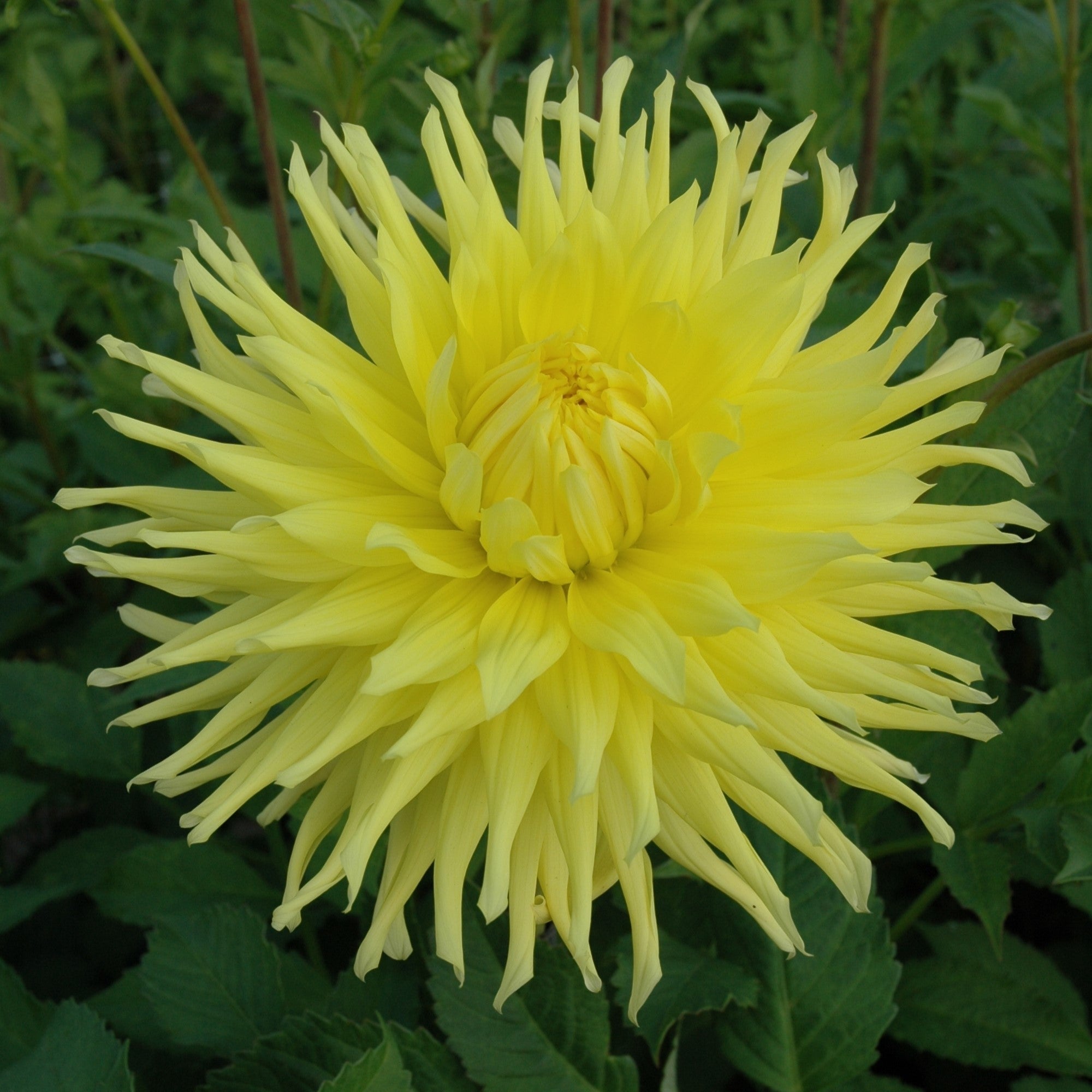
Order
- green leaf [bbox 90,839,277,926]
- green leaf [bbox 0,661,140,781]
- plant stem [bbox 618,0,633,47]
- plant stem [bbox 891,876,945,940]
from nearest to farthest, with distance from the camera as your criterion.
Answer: plant stem [bbox 891,876,945,940] → green leaf [bbox 90,839,277,926] → green leaf [bbox 0,661,140,781] → plant stem [bbox 618,0,633,47]

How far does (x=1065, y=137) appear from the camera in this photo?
252cm

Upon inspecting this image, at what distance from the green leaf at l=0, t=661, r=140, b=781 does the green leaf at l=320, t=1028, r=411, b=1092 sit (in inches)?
40.5

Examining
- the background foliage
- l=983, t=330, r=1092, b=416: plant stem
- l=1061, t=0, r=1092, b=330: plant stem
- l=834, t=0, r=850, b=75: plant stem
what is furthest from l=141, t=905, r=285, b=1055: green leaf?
l=834, t=0, r=850, b=75: plant stem

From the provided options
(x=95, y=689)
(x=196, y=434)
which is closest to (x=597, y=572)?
(x=196, y=434)

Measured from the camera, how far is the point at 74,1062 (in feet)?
4.27

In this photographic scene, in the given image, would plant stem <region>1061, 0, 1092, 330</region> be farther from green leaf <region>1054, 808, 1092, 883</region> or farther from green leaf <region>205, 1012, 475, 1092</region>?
green leaf <region>205, 1012, 475, 1092</region>

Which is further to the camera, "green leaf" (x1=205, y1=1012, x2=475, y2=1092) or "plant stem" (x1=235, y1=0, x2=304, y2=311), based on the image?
"plant stem" (x1=235, y1=0, x2=304, y2=311)

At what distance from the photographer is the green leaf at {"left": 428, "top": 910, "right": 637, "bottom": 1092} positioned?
1365 mm

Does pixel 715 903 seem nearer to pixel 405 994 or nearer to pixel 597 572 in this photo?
pixel 405 994

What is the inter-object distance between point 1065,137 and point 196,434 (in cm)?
204

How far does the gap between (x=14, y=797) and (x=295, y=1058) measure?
2.69ft

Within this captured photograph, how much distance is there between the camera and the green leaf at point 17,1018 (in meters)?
1.58

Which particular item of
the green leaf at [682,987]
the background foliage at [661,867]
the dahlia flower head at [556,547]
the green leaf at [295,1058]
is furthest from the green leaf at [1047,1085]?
the green leaf at [295,1058]

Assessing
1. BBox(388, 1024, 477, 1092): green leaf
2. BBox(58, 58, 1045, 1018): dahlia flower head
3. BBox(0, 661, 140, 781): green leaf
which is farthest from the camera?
BBox(0, 661, 140, 781): green leaf
